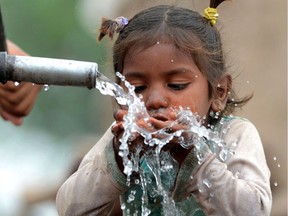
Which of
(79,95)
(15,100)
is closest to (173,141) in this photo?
(15,100)

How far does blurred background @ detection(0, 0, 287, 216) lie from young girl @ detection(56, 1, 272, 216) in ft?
0.85

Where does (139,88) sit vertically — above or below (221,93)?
above

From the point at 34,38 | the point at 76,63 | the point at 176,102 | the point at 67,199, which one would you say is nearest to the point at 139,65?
the point at 176,102

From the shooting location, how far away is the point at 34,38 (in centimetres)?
1116

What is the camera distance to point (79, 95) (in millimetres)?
11398

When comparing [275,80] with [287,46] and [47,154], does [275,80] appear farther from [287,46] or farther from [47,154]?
[47,154]

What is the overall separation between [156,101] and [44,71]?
662 mm

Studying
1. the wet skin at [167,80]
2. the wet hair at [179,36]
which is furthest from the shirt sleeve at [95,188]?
the wet hair at [179,36]

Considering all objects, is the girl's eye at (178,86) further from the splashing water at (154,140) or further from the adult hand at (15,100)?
the adult hand at (15,100)

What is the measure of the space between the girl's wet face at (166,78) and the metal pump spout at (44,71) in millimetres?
597

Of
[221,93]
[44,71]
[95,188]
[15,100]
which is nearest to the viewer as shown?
[44,71]

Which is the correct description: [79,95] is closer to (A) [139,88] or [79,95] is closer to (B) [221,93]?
(B) [221,93]

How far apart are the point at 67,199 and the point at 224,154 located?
0.50 metres

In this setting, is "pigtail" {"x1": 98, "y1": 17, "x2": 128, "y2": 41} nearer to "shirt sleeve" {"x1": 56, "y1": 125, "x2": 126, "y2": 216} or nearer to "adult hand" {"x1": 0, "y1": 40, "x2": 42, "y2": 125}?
"shirt sleeve" {"x1": 56, "y1": 125, "x2": 126, "y2": 216}
